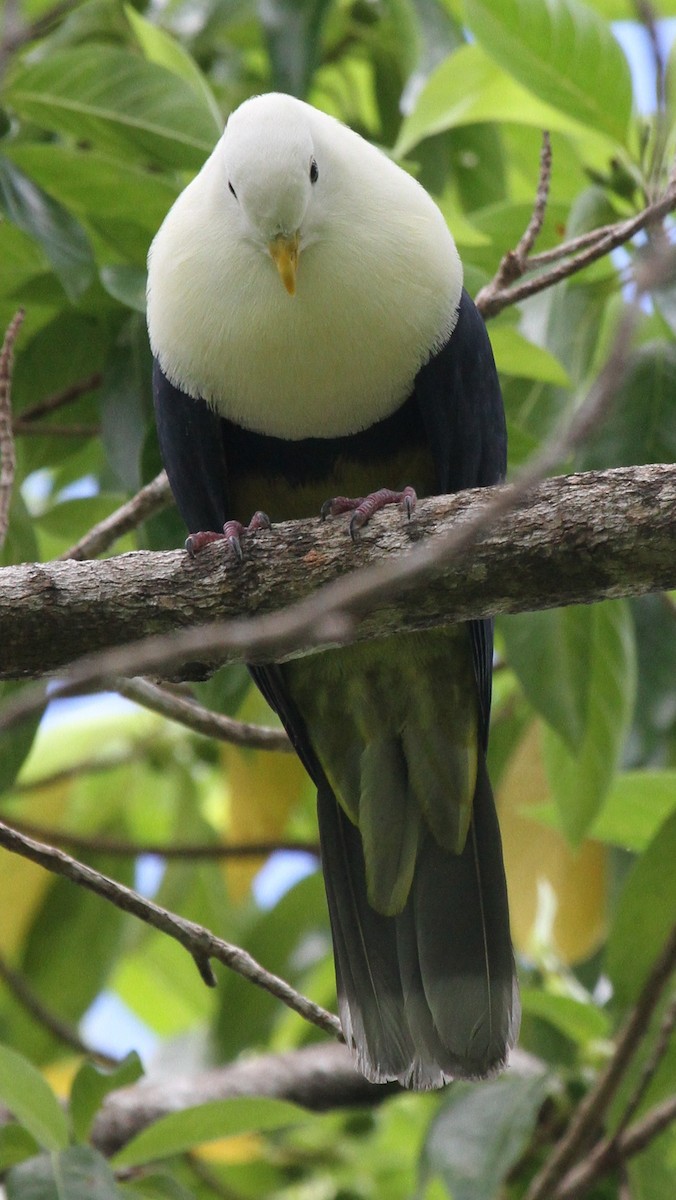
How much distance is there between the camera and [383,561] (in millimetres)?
2367

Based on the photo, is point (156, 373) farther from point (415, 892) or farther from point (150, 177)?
point (415, 892)

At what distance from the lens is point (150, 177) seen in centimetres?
313

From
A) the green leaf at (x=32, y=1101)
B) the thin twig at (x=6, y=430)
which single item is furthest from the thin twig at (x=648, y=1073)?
the thin twig at (x=6, y=430)

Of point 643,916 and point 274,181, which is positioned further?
point 643,916

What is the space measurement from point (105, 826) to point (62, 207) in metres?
2.30

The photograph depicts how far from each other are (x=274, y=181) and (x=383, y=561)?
86cm

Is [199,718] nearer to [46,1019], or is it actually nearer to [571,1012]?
[571,1012]

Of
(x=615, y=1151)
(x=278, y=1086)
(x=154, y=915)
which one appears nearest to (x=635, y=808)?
(x=615, y=1151)

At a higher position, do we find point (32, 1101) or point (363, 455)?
point (363, 455)

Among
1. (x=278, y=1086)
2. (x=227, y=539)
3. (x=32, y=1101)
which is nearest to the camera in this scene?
(x=227, y=539)

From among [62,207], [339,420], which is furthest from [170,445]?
[62,207]

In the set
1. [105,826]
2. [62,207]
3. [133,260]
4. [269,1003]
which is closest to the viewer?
[62,207]

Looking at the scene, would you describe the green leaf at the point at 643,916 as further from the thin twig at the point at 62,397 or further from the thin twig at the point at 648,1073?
the thin twig at the point at 62,397

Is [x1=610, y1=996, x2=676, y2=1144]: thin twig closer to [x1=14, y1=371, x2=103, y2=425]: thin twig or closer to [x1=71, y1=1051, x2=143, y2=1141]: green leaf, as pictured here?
[x1=71, y1=1051, x2=143, y2=1141]: green leaf
